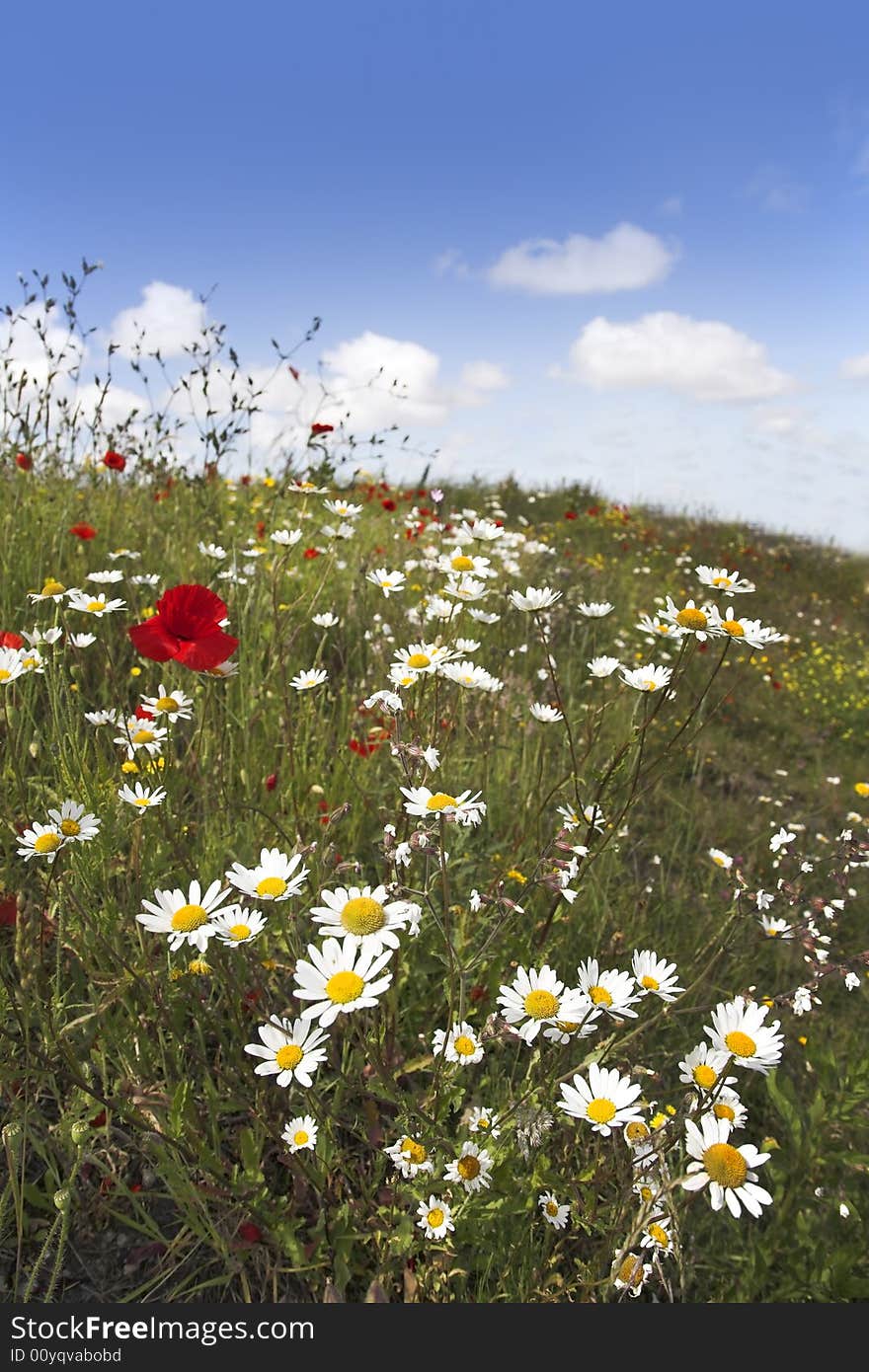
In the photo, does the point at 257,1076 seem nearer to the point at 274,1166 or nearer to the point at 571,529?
the point at 274,1166

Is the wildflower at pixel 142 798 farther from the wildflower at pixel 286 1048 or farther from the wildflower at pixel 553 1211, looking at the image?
the wildflower at pixel 553 1211

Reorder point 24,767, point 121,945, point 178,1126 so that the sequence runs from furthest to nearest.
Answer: point 24,767
point 121,945
point 178,1126

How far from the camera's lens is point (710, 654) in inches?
220

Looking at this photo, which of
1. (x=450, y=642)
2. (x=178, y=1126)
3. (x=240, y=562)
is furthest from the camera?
(x=240, y=562)

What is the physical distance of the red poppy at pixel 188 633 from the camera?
1513 mm

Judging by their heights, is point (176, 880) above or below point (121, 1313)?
above

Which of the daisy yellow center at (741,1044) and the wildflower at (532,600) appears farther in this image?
the wildflower at (532,600)

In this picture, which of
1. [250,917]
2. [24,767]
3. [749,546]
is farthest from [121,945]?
[749,546]

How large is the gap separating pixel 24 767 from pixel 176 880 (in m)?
0.79

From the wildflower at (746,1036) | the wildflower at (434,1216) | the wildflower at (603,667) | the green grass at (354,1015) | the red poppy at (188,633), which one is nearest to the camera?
the wildflower at (746,1036)

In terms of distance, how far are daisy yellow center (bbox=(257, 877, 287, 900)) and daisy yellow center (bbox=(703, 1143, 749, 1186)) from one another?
768 millimetres

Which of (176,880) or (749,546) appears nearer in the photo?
(176,880)

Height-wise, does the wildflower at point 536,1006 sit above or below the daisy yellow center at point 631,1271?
above

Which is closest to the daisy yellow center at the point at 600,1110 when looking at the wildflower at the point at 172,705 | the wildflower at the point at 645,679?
the wildflower at the point at 645,679
